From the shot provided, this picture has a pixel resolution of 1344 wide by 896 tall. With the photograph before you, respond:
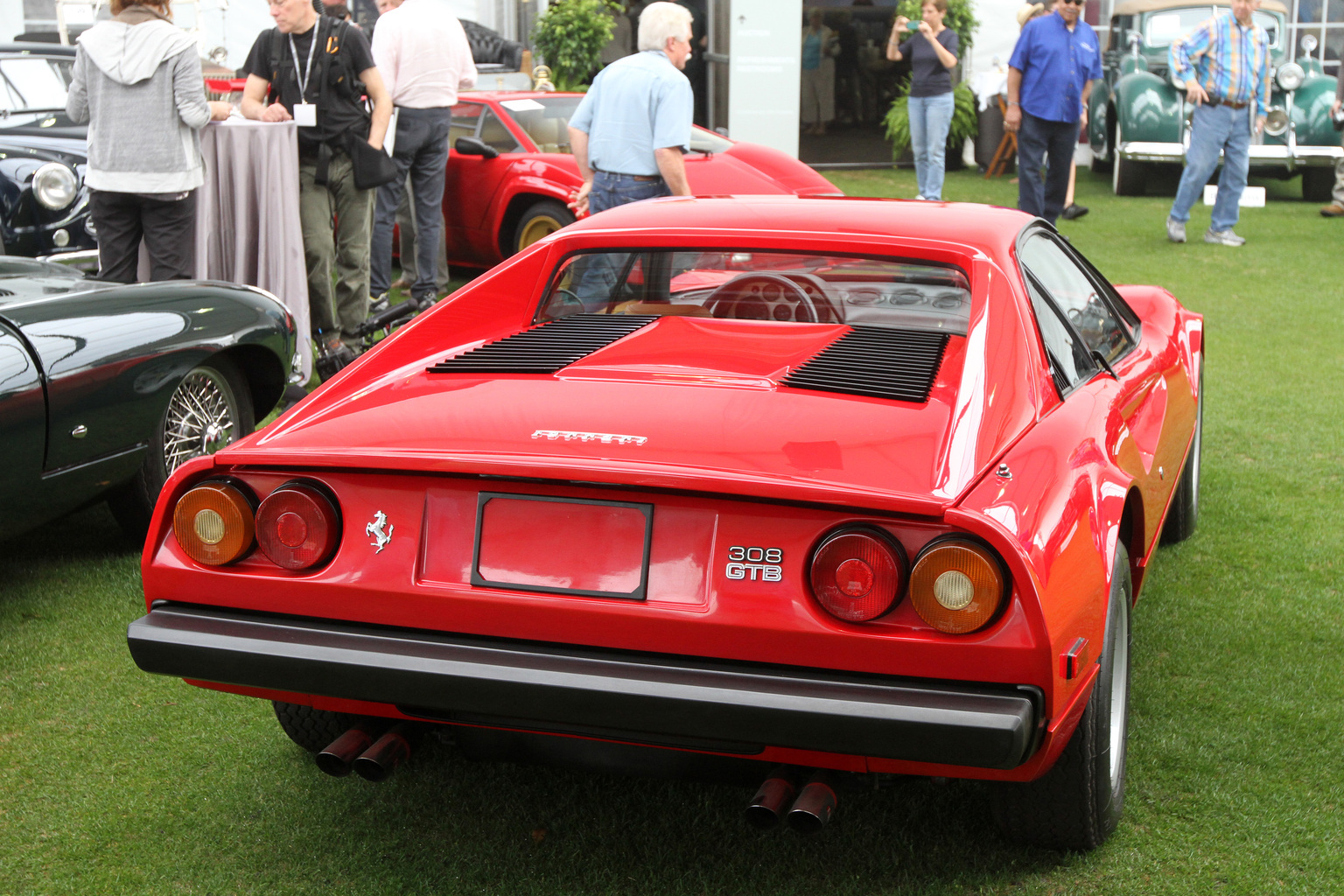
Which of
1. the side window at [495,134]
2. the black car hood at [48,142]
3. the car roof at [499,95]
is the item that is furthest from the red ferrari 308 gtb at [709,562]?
the car roof at [499,95]

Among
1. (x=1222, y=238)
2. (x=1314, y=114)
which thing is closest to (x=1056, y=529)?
(x=1222, y=238)

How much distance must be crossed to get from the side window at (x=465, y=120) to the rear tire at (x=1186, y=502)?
5982 mm

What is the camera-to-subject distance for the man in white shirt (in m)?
7.30

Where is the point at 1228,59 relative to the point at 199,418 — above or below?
above

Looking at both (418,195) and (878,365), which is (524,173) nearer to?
(418,195)

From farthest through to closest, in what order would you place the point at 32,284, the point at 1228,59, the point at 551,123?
the point at 1228,59 < the point at 551,123 < the point at 32,284

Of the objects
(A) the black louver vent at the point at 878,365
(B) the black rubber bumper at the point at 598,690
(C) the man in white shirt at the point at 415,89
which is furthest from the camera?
(C) the man in white shirt at the point at 415,89

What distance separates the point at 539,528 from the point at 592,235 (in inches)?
44.7

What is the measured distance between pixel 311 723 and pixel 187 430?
1.60 metres

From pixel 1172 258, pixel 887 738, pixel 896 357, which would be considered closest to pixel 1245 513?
pixel 896 357

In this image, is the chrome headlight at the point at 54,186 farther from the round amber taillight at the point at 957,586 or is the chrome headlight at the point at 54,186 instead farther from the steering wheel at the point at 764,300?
the round amber taillight at the point at 957,586

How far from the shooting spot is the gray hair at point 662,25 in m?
6.06

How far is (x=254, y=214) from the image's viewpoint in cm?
608

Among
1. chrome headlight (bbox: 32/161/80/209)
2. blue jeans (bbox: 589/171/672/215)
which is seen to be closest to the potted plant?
chrome headlight (bbox: 32/161/80/209)
